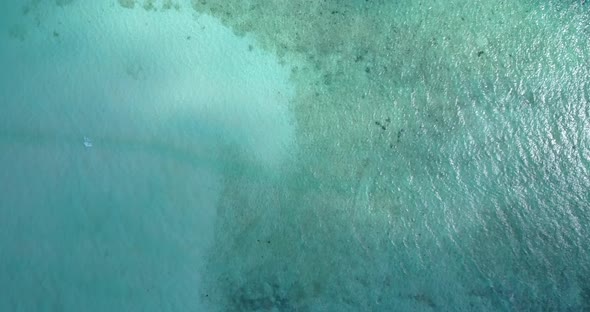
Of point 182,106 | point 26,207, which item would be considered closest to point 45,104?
point 26,207

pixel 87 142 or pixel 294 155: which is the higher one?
pixel 294 155

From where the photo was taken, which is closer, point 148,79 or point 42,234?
point 42,234

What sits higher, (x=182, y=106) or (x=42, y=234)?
(x=182, y=106)

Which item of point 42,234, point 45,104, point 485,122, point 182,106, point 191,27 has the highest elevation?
point 191,27

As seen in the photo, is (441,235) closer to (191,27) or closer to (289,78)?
(289,78)

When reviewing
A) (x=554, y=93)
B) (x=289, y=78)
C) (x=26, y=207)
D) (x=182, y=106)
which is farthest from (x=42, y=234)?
(x=554, y=93)

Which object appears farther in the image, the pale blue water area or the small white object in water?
the small white object in water

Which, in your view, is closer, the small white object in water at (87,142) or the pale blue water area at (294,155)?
the pale blue water area at (294,155)
